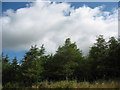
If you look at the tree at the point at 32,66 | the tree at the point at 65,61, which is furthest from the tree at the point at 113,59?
the tree at the point at 32,66

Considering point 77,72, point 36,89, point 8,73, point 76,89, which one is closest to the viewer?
point 76,89

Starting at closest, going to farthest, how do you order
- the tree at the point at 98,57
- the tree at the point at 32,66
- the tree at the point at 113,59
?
the tree at the point at 113,59 < the tree at the point at 98,57 < the tree at the point at 32,66

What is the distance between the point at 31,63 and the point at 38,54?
56.9 inches

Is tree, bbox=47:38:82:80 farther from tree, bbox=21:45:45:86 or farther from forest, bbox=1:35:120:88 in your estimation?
tree, bbox=21:45:45:86

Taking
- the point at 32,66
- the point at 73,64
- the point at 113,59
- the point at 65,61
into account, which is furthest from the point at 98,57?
the point at 32,66

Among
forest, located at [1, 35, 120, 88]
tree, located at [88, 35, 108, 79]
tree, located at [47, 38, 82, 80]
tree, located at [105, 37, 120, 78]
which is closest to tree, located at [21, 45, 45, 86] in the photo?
forest, located at [1, 35, 120, 88]

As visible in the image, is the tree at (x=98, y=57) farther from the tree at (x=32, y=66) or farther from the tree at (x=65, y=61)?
the tree at (x=32, y=66)

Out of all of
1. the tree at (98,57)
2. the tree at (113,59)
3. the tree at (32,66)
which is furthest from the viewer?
the tree at (32,66)

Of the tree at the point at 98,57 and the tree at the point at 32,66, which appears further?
the tree at the point at 32,66

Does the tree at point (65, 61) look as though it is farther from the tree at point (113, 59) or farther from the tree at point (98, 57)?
the tree at point (113, 59)

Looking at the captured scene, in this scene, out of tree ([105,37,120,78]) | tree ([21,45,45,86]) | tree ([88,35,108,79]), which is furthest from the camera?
tree ([21,45,45,86])

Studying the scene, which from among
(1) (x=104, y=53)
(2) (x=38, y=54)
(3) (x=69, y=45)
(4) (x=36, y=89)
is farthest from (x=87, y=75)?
(4) (x=36, y=89)

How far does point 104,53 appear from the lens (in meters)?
12.5

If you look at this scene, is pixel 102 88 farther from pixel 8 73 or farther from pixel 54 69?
pixel 8 73
